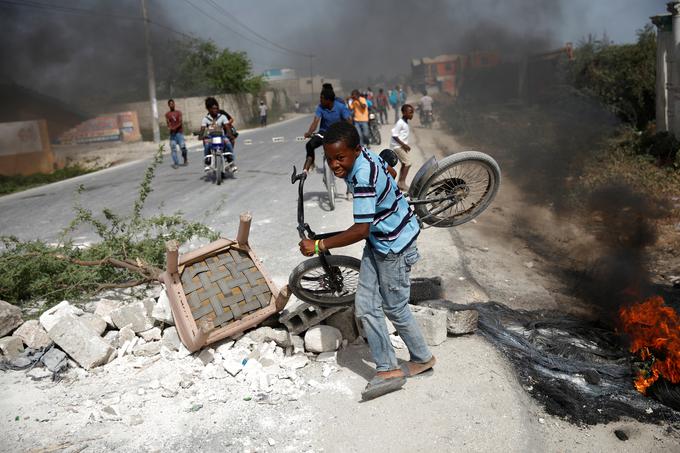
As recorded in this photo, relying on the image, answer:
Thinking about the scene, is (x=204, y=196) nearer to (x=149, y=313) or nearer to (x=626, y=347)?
(x=149, y=313)

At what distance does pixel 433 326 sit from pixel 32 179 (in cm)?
1476

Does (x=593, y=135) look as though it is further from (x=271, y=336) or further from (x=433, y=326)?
(x=271, y=336)

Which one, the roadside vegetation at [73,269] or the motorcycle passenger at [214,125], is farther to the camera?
the motorcycle passenger at [214,125]

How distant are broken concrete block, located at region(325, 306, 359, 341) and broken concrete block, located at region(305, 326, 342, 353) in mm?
102

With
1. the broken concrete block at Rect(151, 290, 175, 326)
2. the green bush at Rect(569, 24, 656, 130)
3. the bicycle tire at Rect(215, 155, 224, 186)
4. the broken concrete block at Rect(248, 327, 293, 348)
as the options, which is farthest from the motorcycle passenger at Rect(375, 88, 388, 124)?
the broken concrete block at Rect(248, 327, 293, 348)

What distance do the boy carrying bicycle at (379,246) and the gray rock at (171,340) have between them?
146cm

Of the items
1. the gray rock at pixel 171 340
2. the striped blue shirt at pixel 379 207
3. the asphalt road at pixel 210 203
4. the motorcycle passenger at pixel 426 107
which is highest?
the motorcycle passenger at pixel 426 107

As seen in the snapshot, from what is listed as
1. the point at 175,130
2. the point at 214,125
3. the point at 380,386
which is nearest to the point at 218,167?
the point at 214,125

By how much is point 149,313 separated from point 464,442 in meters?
2.64

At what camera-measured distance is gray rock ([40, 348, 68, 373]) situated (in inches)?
150

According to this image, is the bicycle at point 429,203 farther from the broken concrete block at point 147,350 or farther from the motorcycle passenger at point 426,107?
the motorcycle passenger at point 426,107

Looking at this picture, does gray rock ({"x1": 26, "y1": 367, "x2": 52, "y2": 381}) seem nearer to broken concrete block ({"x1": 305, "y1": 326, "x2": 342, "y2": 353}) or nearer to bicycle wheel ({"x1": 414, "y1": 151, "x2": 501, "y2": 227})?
broken concrete block ({"x1": 305, "y1": 326, "x2": 342, "y2": 353})

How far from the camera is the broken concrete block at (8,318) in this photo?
13.6ft

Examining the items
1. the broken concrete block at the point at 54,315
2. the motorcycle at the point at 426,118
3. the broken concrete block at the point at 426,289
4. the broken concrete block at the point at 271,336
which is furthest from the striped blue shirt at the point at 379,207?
the motorcycle at the point at 426,118
